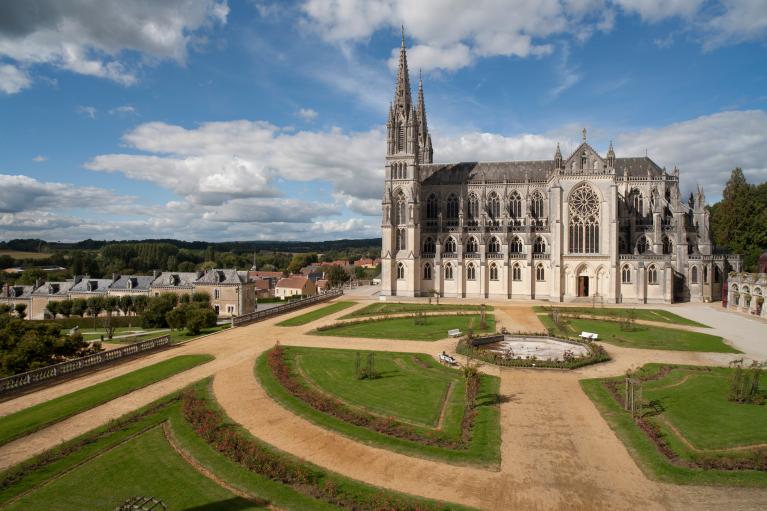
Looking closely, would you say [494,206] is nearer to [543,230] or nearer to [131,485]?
[543,230]

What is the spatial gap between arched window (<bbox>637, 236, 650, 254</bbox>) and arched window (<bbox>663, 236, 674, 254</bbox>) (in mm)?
2192

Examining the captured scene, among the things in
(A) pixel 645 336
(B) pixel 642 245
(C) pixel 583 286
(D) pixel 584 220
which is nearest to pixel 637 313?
(C) pixel 583 286

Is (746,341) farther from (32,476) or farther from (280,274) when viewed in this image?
(280,274)

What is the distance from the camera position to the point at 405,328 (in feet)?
140

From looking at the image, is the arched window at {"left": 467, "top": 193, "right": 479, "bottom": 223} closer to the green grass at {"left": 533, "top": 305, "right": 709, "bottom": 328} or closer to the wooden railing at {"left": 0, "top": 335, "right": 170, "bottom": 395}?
the green grass at {"left": 533, "top": 305, "right": 709, "bottom": 328}

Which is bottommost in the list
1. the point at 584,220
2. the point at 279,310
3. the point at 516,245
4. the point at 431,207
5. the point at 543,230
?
the point at 279,310

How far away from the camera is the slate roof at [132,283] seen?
61.6 meters

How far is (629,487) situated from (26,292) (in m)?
75.9

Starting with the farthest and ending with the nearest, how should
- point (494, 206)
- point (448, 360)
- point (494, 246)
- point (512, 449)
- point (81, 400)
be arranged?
point (494, 206) < point (494, 246) < point (448, 360) < point (81, 400) < point (512, 449)

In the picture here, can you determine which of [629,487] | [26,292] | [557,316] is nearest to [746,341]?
[557,316]

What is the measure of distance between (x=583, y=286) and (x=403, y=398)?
4996 centimetres

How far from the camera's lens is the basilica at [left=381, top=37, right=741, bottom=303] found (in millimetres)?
61562

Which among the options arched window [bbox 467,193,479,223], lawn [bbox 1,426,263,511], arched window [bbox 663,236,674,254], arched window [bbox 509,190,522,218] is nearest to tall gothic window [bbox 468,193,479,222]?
arched window [bbox 467,193,479,223]

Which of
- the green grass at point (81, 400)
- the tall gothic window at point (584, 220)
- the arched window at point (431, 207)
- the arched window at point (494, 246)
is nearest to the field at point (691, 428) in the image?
the green grass at point (81, 400)
